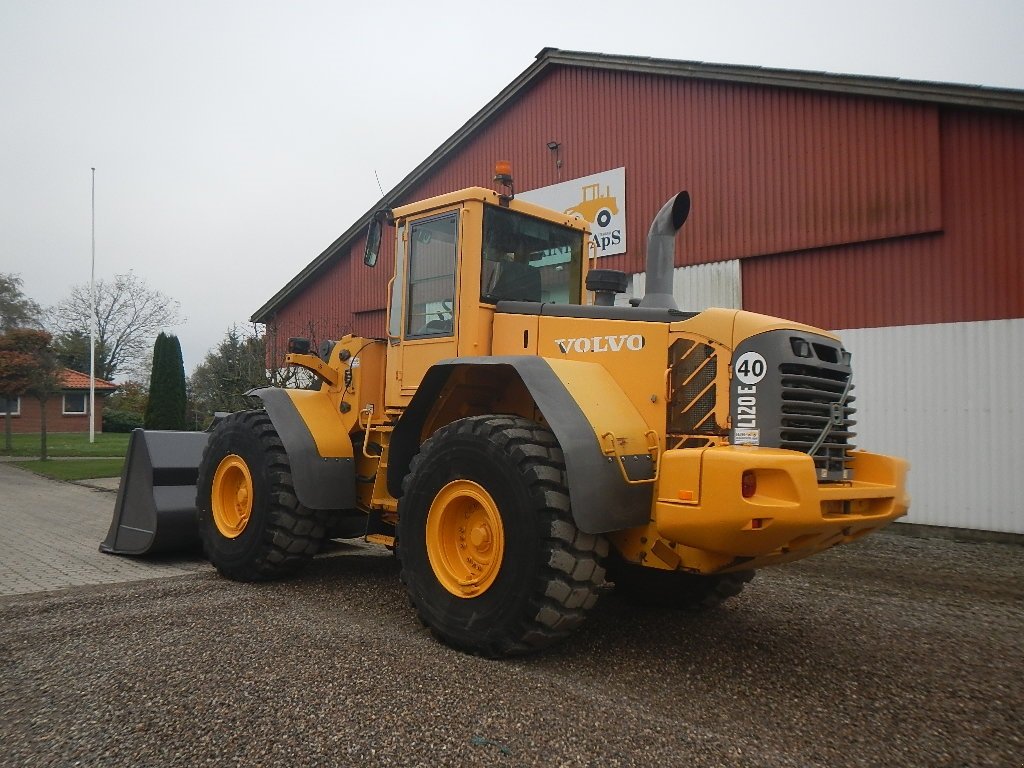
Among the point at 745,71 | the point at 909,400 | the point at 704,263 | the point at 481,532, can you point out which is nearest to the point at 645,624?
the point at 481,532

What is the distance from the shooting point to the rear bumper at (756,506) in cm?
378

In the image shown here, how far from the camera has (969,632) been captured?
5.48 metres

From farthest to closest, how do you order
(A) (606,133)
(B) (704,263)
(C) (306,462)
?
(A) (606,133) → (B) (704,263) → (C) (306,462)

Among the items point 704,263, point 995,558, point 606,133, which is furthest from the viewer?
point 606,133

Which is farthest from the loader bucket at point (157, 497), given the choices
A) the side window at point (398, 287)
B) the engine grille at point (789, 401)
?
the engine grille at point (789, 401)

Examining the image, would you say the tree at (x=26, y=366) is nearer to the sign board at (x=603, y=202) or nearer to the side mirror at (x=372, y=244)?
the sign board at (x=603, y=202)

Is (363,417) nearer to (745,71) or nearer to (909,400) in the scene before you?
(909,400)

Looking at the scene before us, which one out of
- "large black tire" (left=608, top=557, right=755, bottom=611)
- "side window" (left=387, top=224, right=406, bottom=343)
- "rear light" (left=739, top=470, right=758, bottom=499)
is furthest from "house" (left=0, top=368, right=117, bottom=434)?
"rear light" (left=739, top=470, right=758, bottom=499)

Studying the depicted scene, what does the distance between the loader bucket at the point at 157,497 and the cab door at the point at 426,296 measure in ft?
9.01

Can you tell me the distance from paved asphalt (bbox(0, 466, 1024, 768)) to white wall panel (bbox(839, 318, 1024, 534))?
10.9 feet

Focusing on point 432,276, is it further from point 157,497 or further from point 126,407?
point 126,407

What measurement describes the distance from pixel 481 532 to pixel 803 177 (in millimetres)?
8525

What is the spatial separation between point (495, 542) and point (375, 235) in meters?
2.75

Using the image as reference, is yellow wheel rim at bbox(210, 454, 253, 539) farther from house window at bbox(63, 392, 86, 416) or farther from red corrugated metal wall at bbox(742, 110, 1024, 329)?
house window at bbox(63, 392, 86, 416)
